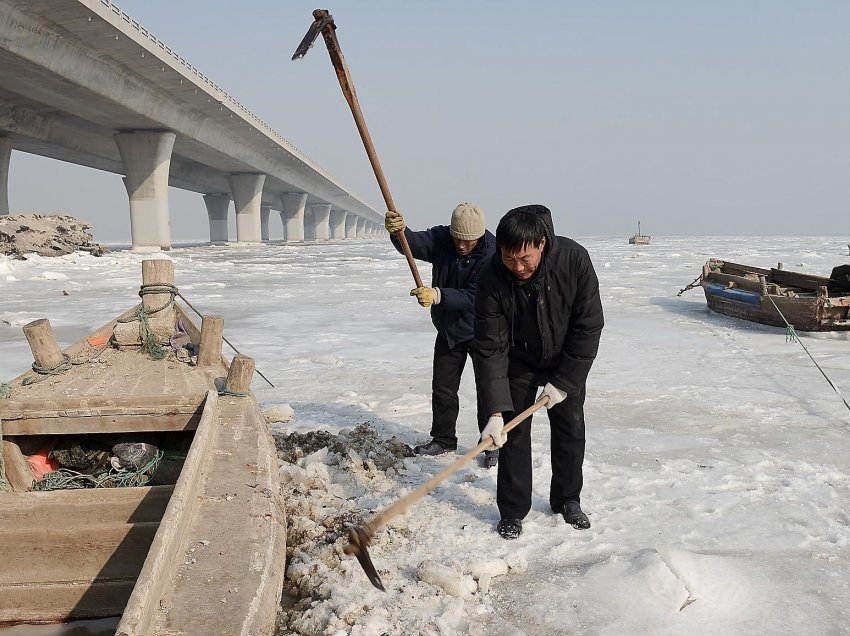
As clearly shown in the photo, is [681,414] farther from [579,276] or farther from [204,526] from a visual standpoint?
[204,526]

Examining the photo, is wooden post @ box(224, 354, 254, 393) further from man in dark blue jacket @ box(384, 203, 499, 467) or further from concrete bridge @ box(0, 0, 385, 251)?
concrete bridge @ box(0, 0, 385, 251)

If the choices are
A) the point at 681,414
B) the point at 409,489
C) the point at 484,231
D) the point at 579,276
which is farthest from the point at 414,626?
the point at 681,414

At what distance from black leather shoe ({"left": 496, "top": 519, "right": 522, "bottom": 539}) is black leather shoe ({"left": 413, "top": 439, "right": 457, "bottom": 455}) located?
1.27 meters

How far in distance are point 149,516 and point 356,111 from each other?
280 centimetres

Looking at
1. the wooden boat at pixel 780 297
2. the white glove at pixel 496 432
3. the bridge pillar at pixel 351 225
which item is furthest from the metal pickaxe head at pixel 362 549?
the bridge pillar at pixel 351 225

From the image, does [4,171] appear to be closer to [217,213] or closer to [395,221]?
[217,213]

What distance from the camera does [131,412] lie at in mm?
3590

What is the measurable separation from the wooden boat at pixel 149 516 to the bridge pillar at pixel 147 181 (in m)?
29.7

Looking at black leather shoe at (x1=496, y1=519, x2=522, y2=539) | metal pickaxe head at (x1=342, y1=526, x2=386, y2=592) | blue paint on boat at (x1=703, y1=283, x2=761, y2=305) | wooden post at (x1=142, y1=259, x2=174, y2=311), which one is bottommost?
black leather shoe at (x1=496, y1=519, x2=522, y2=539)

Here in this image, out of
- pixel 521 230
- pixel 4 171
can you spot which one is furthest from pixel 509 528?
pixel 4 171

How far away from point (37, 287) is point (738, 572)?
17.7m

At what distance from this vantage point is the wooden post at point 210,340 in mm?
4754

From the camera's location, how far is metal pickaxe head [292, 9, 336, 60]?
151 inches

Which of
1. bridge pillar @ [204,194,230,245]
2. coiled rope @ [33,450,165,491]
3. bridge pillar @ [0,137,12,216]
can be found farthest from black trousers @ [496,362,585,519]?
bridge pillar @ [204,194,230,245]
